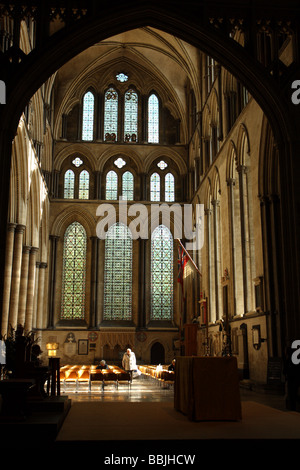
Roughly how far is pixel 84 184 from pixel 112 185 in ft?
4.91

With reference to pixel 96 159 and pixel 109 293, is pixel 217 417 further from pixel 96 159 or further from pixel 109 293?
pixel 96 159

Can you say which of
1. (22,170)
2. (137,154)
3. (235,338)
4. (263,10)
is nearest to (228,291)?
(235,338)

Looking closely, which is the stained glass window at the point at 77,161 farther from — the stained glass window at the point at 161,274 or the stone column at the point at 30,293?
the stone column at the point at 30,293

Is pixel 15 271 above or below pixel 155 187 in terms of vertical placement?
below

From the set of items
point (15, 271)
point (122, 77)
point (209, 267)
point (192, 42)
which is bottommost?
point (15, 271)

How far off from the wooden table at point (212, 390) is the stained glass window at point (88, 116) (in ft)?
72.1

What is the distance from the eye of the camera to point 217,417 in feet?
21.8

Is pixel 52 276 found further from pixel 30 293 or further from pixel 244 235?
pixel 244 235

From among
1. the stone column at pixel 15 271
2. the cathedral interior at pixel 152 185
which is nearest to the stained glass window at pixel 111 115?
the cathedral interior at pixel 152 185

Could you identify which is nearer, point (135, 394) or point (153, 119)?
point (135, 394)

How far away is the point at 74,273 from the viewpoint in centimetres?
2594

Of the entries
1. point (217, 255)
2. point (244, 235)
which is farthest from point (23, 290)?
point (244, 235)

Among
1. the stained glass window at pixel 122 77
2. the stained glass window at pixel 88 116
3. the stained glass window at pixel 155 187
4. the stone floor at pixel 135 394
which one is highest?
the stained glass window at pixel 122 77

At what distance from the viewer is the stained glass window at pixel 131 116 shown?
27.6 meters
